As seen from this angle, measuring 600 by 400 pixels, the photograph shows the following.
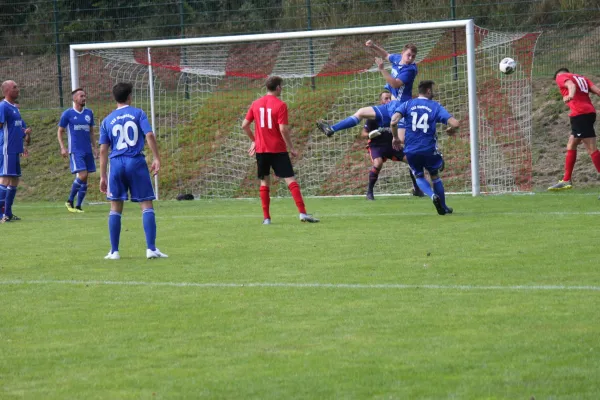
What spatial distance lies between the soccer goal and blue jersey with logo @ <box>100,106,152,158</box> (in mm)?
9298

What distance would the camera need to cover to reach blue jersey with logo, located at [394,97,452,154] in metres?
14.6

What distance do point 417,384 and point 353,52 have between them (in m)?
18.4

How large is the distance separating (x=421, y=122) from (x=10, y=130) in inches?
277

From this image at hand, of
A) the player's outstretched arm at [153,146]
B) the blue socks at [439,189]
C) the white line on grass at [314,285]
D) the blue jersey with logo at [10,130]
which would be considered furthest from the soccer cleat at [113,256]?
the blue jersey with logo at [10,130]

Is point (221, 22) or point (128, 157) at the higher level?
point (221, 22)

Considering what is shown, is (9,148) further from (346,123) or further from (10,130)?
(346,123)

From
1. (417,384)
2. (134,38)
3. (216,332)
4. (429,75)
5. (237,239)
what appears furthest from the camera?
(134,38)

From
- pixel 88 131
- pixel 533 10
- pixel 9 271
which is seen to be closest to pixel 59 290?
pixel 9 271

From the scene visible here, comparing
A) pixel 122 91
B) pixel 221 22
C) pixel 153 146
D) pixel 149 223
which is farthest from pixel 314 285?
pixel 221 22

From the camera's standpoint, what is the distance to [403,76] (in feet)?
53.8

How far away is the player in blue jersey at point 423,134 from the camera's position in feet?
48.0

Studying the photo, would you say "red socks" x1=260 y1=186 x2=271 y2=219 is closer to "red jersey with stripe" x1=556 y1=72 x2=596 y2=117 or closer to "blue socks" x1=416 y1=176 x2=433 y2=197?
"blue socks" x1=416 y1=176 x2=433 y2=197

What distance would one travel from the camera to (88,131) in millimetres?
18531

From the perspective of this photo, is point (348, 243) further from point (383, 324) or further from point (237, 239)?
point (383, 324)
